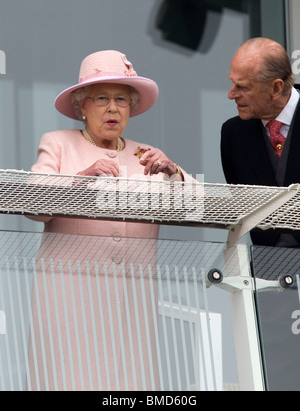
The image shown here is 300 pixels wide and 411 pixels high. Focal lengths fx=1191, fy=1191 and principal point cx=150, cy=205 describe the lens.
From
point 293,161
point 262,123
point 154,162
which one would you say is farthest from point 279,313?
point 262,123

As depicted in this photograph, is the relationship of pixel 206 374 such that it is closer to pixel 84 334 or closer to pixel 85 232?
pixel 84 334

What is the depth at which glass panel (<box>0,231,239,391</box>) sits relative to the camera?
11.6ft

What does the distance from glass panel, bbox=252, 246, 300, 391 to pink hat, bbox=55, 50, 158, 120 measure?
0.84 meters

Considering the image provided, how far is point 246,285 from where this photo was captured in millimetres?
3668

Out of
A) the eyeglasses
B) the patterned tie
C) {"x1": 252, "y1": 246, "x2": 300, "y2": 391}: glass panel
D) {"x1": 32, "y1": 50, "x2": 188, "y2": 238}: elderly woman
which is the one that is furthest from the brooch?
{"x1": 252, "y1": 246, "x2": 300, "y2": 391}: glass panel

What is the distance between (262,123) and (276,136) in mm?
89

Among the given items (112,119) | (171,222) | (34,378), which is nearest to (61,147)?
(112,119)

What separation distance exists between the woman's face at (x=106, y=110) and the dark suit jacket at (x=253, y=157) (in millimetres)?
470

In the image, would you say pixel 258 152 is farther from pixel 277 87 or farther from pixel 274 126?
pixel 277 87

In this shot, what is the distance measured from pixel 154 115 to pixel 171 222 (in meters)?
3.14

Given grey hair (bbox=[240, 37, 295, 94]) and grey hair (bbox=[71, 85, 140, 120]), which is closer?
grey hair (bbox=[71, 85, 140, 120])

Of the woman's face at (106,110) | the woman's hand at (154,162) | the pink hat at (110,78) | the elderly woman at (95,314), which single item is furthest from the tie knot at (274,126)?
the elderly woman at (95,314)

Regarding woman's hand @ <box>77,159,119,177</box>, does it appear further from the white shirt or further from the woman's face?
the white shirt

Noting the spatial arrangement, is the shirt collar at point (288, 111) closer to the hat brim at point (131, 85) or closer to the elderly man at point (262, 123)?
the elderly man at point (262, 123)
